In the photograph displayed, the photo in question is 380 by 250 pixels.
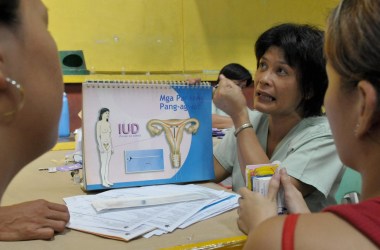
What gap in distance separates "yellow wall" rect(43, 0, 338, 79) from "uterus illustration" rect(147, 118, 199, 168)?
6.03ft

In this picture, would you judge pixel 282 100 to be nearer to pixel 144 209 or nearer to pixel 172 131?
pixel 172 131

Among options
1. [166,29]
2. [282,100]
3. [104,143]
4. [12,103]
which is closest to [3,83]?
[12,103]

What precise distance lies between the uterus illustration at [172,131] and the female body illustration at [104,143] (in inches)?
4.7

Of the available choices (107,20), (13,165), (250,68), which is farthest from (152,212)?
(250,68)

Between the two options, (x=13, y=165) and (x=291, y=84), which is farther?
(x=291, y=84)

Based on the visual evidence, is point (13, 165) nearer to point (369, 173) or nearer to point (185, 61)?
point (369, 173)

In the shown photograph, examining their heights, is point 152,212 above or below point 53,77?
below

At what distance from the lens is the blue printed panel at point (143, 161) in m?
1.06

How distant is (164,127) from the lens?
1111mm

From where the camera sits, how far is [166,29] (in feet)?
10.5

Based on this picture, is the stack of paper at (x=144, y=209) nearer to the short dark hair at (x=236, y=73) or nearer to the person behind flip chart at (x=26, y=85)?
the person behind flip chart at (x=26, y=85)

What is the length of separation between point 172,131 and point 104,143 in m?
0.20

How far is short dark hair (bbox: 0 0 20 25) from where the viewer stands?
0.44 metres

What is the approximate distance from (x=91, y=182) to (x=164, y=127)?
9.9 inches
